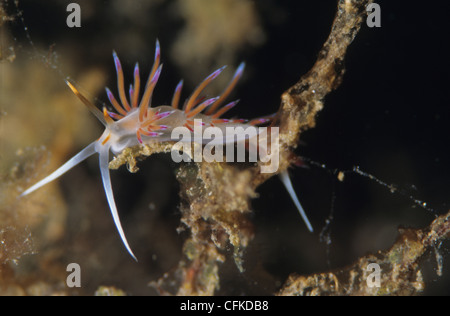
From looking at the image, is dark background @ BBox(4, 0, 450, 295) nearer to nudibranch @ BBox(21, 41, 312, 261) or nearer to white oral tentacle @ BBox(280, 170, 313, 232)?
white oral tentacle @ BBox(280, 170, 313, 232)

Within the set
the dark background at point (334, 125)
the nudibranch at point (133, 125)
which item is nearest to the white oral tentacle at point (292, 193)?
the dark background at point (334, 125)

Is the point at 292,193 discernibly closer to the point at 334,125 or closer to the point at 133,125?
the point at 334,125

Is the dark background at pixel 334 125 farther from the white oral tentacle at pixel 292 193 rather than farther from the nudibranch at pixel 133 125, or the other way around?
the nudibranch at pixel 133 125

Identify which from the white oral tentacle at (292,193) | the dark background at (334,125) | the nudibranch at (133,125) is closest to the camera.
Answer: the nudibranch at (133,125)

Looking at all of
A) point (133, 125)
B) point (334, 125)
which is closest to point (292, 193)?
point (334, 125)

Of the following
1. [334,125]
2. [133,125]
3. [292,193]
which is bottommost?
[292,193]

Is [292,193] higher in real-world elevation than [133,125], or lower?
lower

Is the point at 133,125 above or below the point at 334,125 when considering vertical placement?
below

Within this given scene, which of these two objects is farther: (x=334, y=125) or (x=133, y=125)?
(x=334, y=125)

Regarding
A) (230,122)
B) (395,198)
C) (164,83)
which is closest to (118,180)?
(164,83)

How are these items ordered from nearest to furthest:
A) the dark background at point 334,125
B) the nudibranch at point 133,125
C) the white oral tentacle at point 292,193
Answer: the nudibranch at point 133,125, the dark background at point 334,125, the white oral tentacle at point 292,193

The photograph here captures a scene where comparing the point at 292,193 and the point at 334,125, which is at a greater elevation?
the point at 334,125
